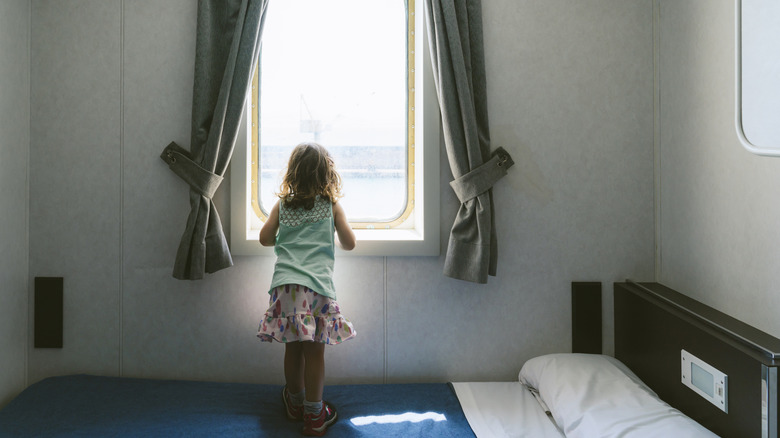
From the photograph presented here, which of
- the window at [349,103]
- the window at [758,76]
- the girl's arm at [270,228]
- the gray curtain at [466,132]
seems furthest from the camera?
the window at [349,103]

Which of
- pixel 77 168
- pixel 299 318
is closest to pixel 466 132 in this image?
pixel 299 318

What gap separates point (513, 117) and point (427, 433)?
4.61 feet

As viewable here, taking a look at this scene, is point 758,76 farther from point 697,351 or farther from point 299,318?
point 299,318

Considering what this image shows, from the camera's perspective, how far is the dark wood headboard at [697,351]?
1545 millimetres

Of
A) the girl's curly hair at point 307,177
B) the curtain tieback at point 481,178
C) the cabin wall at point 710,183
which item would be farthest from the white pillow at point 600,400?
the girl's curly hair at point 307,177

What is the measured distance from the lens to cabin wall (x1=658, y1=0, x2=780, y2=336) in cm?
182

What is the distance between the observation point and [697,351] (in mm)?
1861

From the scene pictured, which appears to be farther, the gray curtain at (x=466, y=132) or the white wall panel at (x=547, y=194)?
the white wall panel at (x=547, y=194)

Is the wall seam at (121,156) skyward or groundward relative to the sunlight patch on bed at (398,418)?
skyward

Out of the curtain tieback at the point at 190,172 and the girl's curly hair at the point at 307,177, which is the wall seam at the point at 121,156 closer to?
the curtain tieback at the point at 190,172

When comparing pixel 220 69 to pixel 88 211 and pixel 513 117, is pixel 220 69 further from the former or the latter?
pixel 513 117

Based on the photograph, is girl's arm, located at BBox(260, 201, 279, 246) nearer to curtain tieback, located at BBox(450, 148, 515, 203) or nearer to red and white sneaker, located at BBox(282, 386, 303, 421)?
red and white sneaker, located at BBox(282, 386, 303, 421)

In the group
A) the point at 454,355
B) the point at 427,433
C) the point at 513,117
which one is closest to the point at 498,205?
the point at 513,117

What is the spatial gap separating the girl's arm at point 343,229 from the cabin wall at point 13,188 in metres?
1.38
